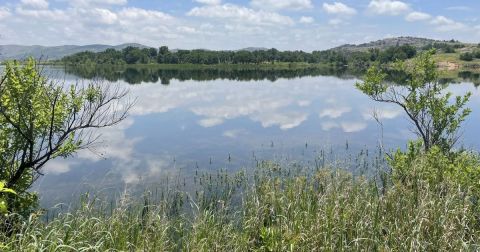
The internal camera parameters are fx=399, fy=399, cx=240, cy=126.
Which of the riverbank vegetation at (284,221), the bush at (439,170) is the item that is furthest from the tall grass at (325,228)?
the bush at (439,170)

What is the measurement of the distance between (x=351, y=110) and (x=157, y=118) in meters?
31.3

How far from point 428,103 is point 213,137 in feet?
83.9

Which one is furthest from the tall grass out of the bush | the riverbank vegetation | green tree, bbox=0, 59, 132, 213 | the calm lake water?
the calm lake water

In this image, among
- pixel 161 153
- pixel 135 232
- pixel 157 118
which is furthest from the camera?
pixel 157 118

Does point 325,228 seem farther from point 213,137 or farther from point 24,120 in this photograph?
point 213,137

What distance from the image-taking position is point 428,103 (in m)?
20.7

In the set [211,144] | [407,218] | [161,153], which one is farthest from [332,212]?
[211,144]

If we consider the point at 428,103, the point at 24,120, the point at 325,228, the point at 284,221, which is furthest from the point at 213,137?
the point at 325,228

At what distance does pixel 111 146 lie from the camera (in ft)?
123

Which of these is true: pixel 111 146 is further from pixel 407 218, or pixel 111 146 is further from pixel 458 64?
pixel 458 64

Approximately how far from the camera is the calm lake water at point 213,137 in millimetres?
26781

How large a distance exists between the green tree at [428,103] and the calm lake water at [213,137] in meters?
2.99

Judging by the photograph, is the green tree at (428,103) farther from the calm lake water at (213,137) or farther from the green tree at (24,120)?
the green tree at (24,120)

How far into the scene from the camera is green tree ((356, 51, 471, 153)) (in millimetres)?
19953
